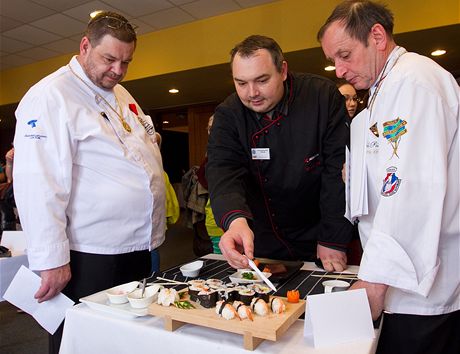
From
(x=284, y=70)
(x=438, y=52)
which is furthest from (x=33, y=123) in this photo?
(x=438, y=52)

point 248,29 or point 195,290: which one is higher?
point 248,29

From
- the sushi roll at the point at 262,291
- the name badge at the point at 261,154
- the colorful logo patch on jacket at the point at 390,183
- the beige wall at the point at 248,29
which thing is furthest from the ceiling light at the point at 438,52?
the sushi roll at the point at 262,291

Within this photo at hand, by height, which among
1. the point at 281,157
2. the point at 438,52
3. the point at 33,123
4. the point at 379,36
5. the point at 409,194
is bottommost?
the point at 409,194

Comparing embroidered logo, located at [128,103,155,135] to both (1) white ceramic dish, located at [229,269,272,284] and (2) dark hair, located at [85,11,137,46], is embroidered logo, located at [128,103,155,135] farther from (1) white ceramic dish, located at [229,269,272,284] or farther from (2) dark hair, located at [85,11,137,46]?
(1) white ceramic dish, located at [229,269,272,284]

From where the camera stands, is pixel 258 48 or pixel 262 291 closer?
pixel 262 291

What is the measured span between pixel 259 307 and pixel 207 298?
12 cm

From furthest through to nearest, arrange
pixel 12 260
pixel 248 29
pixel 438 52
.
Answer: pixel 438 52
pixel 248 29
pixel 12 260

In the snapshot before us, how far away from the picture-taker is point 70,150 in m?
1.28

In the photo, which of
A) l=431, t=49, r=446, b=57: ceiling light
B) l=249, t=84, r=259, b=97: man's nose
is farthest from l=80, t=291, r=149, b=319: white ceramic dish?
l=431, t=49, r=446, b=57: ceiling light

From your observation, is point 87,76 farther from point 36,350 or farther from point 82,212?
point 36,350

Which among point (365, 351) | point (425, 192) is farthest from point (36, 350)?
point (425, 192)

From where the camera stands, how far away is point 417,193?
787 millimetres

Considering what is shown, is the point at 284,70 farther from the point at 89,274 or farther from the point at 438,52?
the point at 438,52

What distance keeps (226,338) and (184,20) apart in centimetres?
418
